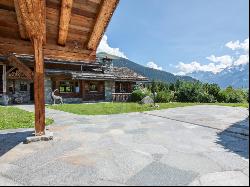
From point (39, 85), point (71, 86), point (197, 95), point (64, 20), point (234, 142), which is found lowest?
point (234, 142)

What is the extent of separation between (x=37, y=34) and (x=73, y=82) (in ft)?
71.2

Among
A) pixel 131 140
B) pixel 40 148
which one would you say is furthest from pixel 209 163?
pixel 40 148

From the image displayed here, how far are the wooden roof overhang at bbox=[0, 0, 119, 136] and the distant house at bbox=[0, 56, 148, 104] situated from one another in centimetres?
1683

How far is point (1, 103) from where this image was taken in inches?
885

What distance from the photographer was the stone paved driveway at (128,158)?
3893 mm

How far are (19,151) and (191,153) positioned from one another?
3.84 metres

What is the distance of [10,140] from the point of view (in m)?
6.91

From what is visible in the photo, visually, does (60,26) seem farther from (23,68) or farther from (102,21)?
(23,68)

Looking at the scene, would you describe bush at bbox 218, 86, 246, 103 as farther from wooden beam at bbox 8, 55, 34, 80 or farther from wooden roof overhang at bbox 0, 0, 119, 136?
wooden beam at bbox 8, 55, 34, 80

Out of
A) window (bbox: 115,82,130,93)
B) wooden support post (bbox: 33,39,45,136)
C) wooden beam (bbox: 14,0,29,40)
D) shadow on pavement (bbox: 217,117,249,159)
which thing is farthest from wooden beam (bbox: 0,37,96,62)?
window (bbox: 115,82,130,93)

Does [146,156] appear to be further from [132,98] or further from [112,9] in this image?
[132,98]

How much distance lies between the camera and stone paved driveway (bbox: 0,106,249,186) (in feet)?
12.8

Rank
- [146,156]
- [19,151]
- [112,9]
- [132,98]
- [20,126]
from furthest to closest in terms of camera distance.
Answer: [132,98] → [20,126] → [112,9] → [19,151] → [146,156]

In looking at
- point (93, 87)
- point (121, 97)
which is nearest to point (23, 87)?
point (93, 87)
